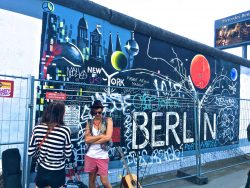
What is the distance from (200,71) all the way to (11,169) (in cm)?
690

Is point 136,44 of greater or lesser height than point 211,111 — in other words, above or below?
above

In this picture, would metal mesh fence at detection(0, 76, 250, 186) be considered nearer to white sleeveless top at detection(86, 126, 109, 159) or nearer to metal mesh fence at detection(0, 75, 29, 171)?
metal mesh fence at detection(0, 75, 29, 171)

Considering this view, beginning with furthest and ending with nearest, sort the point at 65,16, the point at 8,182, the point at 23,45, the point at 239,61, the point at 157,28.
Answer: the point at 239,61, the point at 157,28, the point at 65,16, the point at 23,45, the point at 8,182

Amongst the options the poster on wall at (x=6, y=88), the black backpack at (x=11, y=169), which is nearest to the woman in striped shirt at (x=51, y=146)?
the black backpack at (x=11, y=169)

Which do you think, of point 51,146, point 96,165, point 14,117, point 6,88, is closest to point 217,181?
point 96,165

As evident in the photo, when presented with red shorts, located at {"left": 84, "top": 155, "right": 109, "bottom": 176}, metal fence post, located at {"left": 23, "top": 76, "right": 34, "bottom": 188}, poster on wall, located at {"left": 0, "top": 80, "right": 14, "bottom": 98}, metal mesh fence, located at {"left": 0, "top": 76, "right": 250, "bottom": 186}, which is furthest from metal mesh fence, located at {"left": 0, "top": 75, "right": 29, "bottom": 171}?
red shorts, located at {"left": 84, "top": 155, "right": 109, "bottom": 176}

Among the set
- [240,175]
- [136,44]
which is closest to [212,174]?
[240,175]

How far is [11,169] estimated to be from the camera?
3.83m

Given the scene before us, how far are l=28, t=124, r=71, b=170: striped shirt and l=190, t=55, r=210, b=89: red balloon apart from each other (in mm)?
5988

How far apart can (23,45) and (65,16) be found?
1011 mm

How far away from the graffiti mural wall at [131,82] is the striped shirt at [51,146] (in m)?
1.23

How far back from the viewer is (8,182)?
148 inches

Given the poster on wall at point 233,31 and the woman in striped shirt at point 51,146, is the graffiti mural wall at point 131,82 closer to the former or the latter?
the woman in striped shirt at point 51,146

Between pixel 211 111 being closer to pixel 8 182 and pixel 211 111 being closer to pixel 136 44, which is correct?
pixel 136 44
